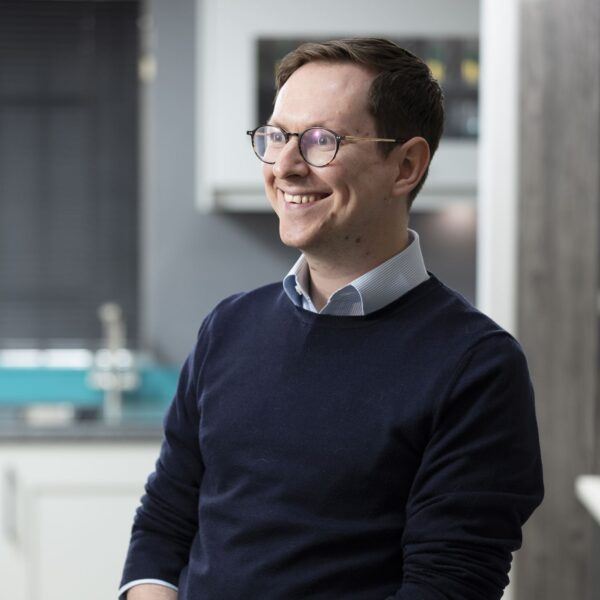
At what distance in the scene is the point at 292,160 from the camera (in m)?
1.12

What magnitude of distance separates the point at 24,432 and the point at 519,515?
6.36ft

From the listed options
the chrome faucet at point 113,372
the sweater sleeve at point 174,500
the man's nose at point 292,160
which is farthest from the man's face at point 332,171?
the chrome faucet at point 113,372

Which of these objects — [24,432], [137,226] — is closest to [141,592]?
[24,432]

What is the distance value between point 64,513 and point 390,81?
199 centimetres

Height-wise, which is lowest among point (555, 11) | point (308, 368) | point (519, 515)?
point (519, 515)

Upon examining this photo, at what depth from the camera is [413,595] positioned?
105 centimetres

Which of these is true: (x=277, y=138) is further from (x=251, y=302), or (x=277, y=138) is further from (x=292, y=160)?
(x=251, y=302)

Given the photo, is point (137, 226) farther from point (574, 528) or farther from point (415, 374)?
point (415, 374)

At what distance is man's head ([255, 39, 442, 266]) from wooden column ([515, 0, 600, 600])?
1231 mm

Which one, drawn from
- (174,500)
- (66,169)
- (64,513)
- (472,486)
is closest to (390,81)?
(472,486)

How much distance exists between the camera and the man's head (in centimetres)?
111

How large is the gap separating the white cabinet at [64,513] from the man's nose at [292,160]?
1799 mm

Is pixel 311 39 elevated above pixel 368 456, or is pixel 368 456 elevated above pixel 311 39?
pixel 311 39

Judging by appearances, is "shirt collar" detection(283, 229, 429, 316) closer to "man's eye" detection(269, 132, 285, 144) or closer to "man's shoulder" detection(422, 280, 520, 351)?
"man's shoulder" detection(422, 280, 520, 351)
